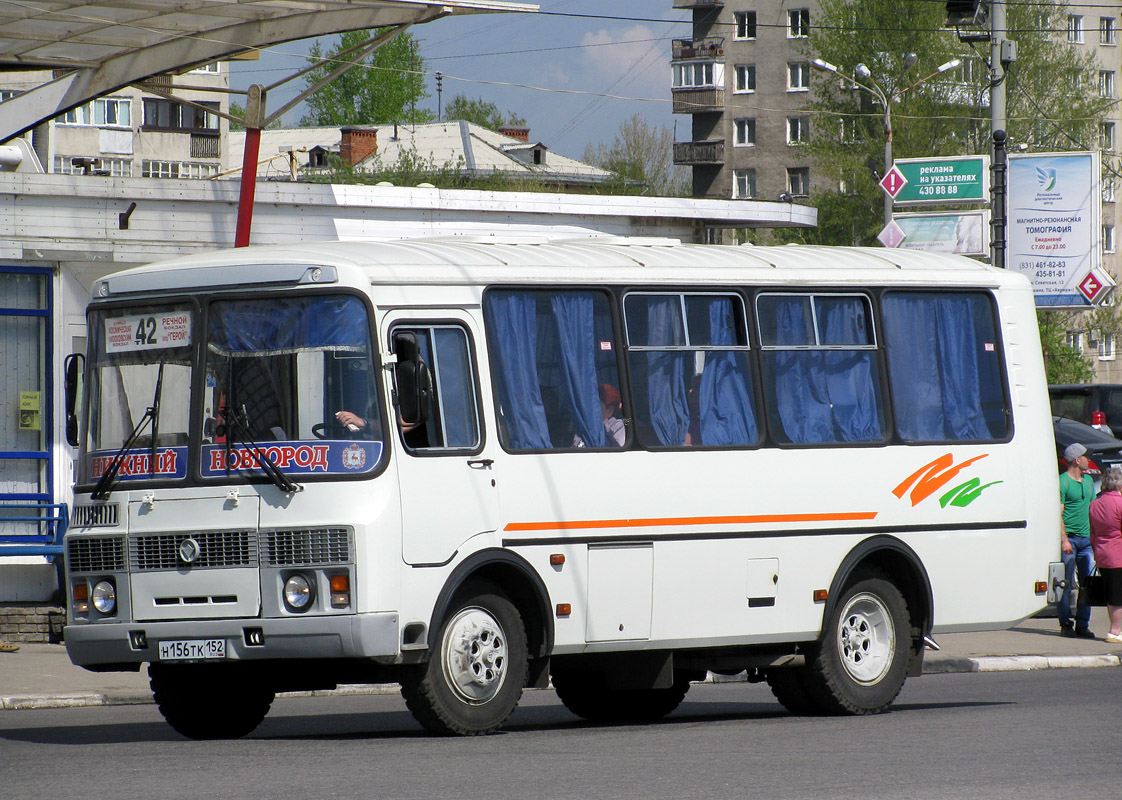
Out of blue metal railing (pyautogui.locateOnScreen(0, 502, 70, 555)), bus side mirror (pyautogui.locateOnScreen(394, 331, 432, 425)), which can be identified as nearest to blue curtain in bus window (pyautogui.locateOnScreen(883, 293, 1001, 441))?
bus side mirror (pyautogui.locateOnScreen(394, 331, 432, 425))

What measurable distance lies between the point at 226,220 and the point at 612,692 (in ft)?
34.0

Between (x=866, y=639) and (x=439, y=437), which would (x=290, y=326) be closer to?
(x=439, y=437)

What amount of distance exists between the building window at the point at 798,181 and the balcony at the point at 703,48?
7042mm

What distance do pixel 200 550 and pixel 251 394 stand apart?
35.5 inches

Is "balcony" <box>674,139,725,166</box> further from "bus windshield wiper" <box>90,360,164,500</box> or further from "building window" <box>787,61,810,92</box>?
"bus windshield wiper" <box>90,360,164,500</box>

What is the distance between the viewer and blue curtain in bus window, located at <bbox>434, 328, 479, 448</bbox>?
11.1 meters

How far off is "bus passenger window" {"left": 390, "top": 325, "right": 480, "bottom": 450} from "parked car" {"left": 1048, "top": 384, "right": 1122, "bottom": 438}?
995 inches

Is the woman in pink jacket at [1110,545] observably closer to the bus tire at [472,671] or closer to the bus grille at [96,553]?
the bus tire at [472,671]

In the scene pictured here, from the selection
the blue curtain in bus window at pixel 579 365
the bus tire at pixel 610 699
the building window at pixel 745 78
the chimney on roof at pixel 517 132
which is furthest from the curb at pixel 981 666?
the chimney on roof at pixel 517 132

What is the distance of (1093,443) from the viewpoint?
30.5m

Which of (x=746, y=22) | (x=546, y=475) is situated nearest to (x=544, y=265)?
(x=546, y=475)

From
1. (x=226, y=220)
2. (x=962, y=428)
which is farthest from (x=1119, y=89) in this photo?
(x=962, y=428)

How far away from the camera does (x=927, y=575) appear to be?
13.1 metres

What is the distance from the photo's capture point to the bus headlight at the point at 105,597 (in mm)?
11039
